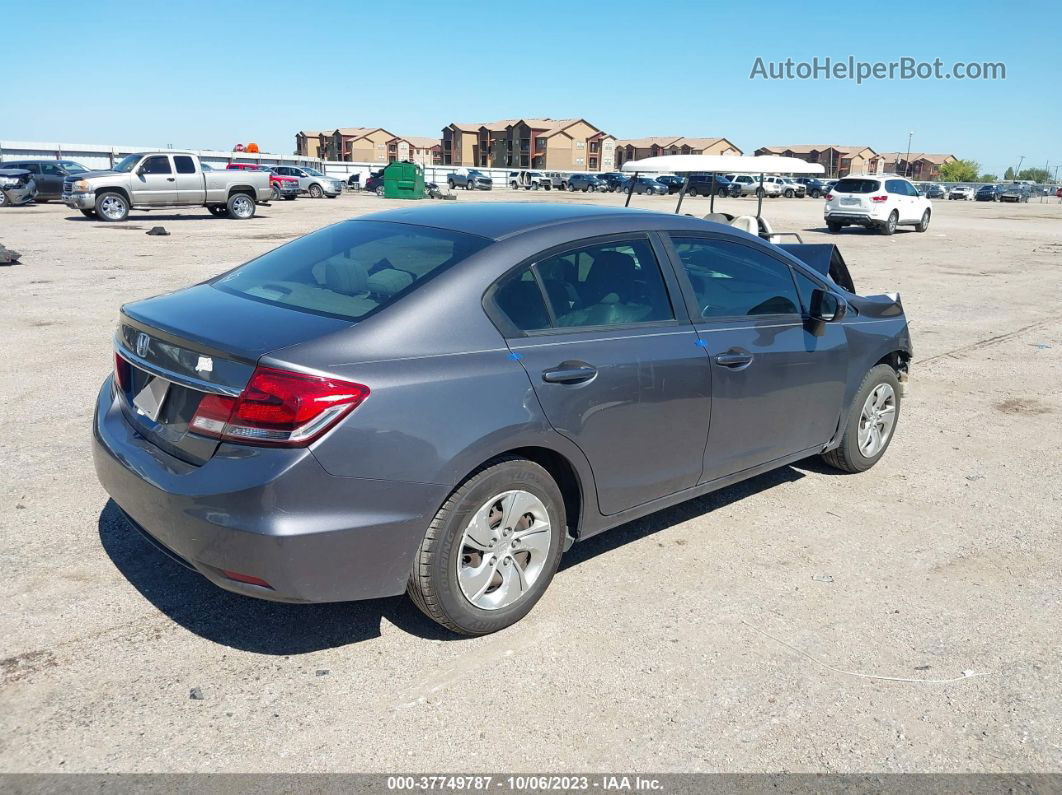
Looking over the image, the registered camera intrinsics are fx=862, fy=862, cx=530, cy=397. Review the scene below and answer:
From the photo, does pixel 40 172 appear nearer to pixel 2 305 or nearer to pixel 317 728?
pixel 2 305

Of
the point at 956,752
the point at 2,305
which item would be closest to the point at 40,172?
the point at 2,305

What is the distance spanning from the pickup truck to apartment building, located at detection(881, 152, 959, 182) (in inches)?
5083

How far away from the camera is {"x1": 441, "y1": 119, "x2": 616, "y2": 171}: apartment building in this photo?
101 meters

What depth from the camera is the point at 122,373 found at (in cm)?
358

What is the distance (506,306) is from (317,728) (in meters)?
1.67

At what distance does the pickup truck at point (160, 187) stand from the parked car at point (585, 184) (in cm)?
4810

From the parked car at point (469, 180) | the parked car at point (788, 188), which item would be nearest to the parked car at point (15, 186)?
the parked car at point (469, 180)

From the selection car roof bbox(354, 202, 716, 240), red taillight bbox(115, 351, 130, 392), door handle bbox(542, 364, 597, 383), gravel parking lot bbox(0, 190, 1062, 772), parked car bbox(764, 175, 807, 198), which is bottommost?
gravel parking lot bbox(0, 190, 1062, 772)

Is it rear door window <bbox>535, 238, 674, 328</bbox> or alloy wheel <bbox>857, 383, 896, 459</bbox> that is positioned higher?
rear door window <bbox>535, 238, 674, 328</bbox>

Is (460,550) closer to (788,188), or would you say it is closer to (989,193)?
(788,188)

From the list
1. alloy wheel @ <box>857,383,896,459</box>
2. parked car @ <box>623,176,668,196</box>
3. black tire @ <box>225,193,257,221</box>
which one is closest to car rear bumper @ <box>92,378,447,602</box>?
alloy wheel @ <box>857,383,896,459</box>

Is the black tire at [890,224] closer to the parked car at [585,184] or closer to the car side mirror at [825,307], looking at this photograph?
the car side mirror at [825,307]

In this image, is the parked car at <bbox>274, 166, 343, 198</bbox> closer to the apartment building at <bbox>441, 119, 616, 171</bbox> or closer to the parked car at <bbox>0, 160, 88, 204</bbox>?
the parked car at <bbox>0, 160, 88, 204</bbox>

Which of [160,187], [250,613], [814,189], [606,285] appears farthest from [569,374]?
[814,189]
